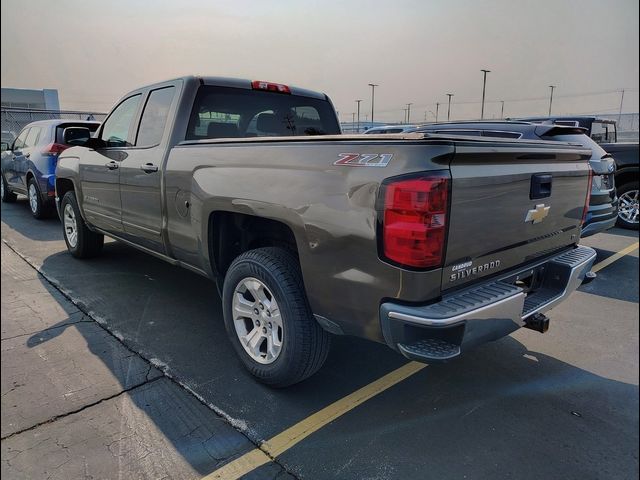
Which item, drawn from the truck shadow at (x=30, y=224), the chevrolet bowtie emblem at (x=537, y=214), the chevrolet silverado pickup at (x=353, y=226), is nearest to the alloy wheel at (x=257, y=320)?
the chevrolet silverado pickup at (x=353, y=226)

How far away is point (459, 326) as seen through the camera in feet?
7.18

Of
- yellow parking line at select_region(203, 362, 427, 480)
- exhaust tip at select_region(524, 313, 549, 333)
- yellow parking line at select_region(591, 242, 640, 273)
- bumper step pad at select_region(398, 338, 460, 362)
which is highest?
bumper step pad at select_region(398, 338, 460, 362)

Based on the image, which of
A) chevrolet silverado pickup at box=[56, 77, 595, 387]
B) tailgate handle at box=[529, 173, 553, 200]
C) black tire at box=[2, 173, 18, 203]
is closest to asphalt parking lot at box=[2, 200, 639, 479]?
chevrolet silverado pickup at box=[56, 77, 595, 387]

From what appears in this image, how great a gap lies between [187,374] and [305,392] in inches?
33.6

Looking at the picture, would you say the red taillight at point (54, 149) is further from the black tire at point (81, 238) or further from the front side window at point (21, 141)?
the black tire at point (81, 238)

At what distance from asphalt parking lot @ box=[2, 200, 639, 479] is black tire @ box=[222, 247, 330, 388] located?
0.22 meters

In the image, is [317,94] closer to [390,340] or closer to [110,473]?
[390,340]

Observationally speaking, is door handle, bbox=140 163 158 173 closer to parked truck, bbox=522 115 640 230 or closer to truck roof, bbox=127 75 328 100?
truck roof, bbox=127 75 328 100

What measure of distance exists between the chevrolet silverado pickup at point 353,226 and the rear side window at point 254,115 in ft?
0.07

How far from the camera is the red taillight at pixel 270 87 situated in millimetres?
4240

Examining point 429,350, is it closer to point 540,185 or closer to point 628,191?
point 540,185

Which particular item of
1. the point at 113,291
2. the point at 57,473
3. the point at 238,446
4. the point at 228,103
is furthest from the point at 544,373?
the point at 113,291

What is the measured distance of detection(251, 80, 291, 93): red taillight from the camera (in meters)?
4.24

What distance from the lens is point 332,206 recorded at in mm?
2383
